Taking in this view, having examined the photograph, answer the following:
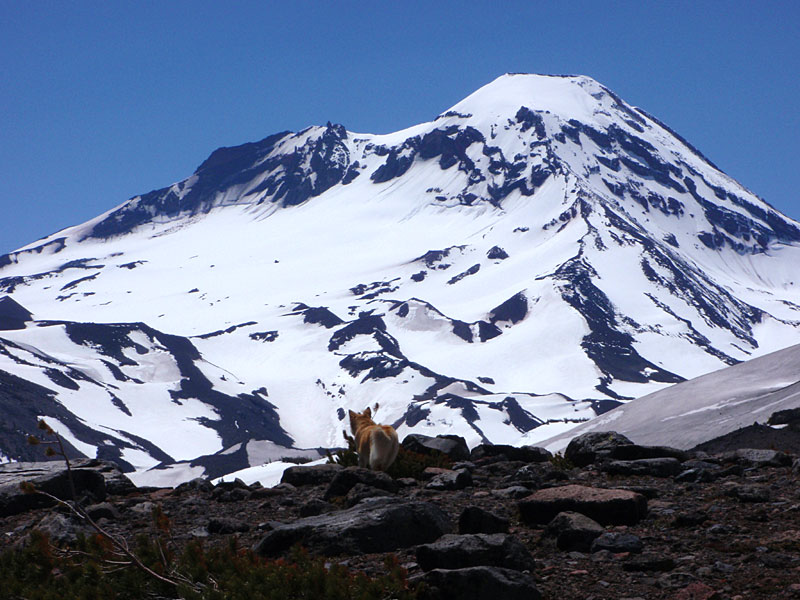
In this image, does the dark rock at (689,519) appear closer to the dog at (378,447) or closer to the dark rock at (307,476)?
the dog at (378,447)

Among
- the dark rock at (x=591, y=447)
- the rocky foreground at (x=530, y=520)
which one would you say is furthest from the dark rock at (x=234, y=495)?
the dark rock at (x=591, y=447)

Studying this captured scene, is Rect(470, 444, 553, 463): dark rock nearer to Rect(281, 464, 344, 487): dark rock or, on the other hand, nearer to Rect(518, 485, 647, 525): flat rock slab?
Rect(281, 464, 344, 487): dark rock

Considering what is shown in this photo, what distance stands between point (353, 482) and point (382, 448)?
3.13 ft

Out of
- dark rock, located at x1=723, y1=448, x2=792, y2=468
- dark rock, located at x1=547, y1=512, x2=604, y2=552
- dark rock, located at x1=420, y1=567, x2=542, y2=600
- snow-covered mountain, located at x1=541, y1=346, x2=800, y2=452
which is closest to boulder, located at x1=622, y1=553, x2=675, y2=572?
dark rock, located at x1=547, y1=512, x2=604, y2=552

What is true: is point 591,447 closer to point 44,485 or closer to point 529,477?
point 529,477

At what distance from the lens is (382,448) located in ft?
31.3

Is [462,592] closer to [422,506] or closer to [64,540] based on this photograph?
[422,506]

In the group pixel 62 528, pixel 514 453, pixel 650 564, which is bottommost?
pixel 650 564

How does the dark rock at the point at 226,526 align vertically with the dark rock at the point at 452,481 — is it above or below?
above

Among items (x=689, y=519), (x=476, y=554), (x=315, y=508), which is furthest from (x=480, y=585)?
(x=315, y=508)

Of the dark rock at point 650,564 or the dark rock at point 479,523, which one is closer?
the dark rock at point 650,564

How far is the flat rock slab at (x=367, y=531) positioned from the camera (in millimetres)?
6398

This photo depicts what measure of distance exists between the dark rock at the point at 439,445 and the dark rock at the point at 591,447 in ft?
4.76

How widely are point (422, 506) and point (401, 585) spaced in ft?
4.70
